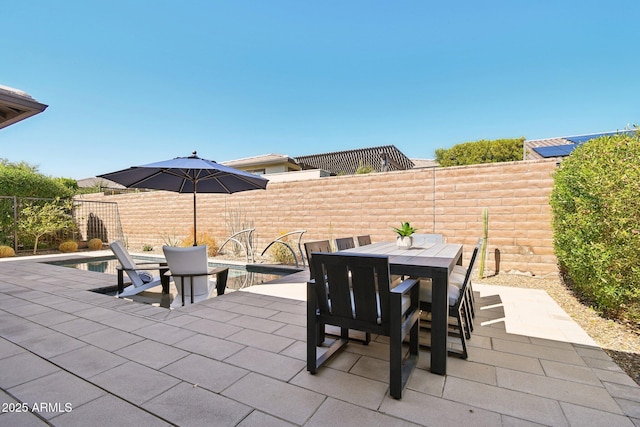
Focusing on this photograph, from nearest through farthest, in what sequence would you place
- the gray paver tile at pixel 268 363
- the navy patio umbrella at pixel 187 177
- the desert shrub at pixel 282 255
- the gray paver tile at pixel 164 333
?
the gray paver tile at pixel 268 363
the gray paver tile at pixel 164 333
the navy patio umbrella at pixel 187 177
the desert shrub at pixel 282 255

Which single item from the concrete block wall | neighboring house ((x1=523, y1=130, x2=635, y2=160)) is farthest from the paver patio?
neighboring house ((x1=523, y1=130, x2=635, y2=160))

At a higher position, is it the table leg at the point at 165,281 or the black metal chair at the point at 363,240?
the black metal chair at the point at 363,240

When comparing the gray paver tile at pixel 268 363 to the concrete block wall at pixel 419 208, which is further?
the concrete block wall at pixel 419 208

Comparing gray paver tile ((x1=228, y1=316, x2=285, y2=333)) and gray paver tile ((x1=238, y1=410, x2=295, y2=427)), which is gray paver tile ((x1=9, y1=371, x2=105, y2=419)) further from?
gray paver tile ((x1=228, y1=316, x2=285, y2=333))

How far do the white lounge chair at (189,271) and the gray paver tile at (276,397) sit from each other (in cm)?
214

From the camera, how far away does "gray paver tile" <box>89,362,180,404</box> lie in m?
1.73

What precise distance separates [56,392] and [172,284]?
12.2 feet

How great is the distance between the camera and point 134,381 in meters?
1.87

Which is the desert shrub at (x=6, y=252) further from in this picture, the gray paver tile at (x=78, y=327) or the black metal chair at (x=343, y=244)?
the black metal chair at (x=343, y=244)

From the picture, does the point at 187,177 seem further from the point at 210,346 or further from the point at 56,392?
the point at 56,392

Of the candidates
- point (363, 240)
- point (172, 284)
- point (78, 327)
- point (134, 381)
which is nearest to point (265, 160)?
point (172, 284)

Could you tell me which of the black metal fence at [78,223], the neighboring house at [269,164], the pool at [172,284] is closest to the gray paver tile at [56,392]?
the pool at [172,284]

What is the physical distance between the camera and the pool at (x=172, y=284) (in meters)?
4.35

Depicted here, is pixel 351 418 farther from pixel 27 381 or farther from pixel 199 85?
Result: pixel 199 85
